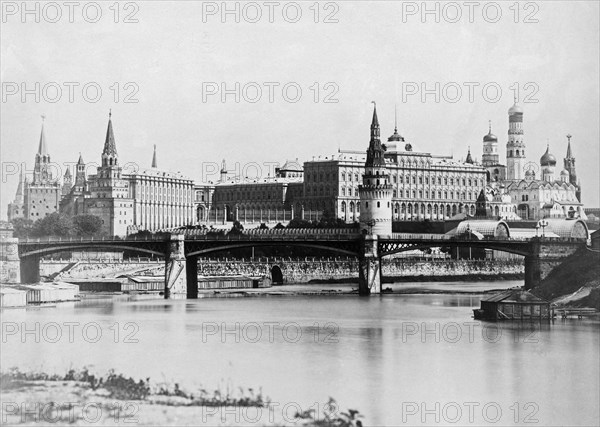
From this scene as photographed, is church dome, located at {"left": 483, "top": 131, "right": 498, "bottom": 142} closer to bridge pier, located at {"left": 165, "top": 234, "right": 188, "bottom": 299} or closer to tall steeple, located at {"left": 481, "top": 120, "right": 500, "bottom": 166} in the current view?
tall steeple, located at {"left": 481, "top": 120, "right": 500, "bottom": 166}

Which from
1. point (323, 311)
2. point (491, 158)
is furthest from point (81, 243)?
point (491, 158)

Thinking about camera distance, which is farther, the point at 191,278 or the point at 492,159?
the point at 492,159

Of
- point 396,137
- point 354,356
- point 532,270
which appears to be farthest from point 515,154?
point 354,356

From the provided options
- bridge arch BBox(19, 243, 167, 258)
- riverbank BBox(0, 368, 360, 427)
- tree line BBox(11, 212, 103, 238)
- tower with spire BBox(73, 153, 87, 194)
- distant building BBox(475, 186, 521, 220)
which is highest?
tower with spire BBox(73, 153, 87, 194)

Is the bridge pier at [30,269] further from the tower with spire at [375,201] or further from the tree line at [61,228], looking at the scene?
the tower with spire at [375,201]

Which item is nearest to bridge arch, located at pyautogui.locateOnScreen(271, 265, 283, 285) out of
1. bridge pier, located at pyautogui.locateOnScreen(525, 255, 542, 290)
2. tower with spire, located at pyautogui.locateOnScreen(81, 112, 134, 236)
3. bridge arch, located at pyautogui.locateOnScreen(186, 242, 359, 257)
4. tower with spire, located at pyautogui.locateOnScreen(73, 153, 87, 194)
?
bridge arch, located at pyautogui.locateOnScreen(186, 242, 359, 257)

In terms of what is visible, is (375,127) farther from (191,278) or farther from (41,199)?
(41,199)
